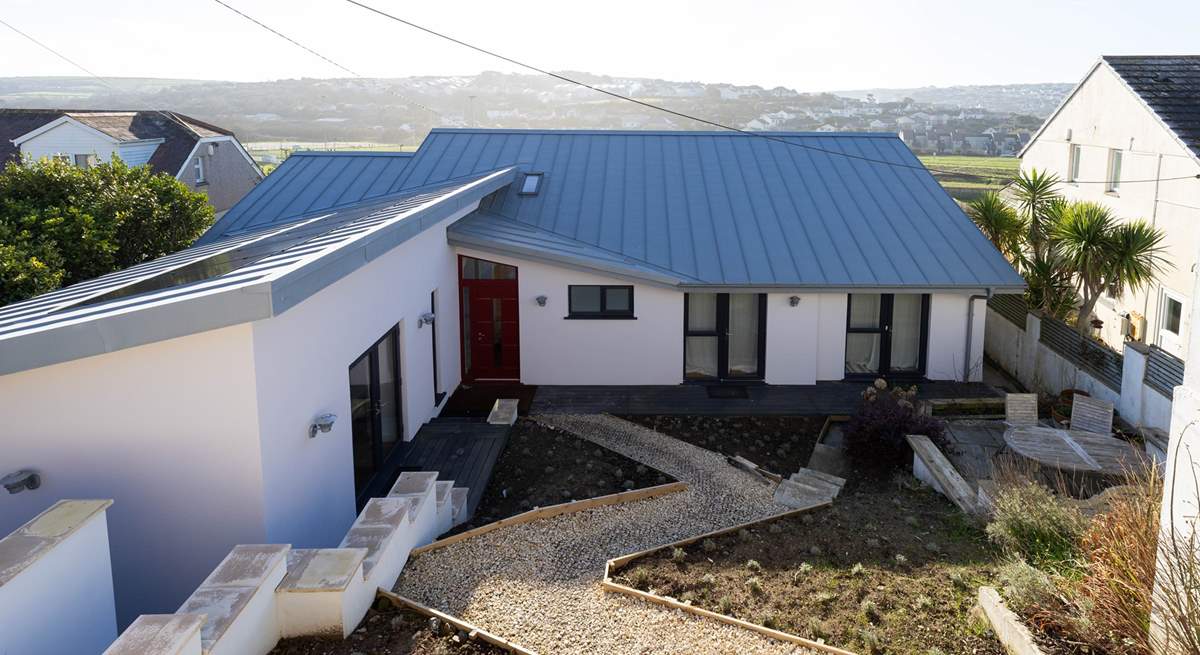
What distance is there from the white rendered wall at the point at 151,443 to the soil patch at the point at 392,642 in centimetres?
162

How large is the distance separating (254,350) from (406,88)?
81.5 metres

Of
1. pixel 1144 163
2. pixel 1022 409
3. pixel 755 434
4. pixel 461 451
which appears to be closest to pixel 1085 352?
pixel 1022 409

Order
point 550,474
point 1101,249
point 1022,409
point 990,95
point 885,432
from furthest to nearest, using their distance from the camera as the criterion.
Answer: point 990,95 → point 1101,249 → point 1022,409 → point 885,432 → point 550,474

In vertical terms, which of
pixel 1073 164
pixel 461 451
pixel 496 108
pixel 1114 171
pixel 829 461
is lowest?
pixel 829 461

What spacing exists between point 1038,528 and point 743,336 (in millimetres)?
8310

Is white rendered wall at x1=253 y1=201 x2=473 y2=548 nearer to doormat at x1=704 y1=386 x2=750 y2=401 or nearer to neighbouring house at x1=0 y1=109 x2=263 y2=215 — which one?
doormat at x1=704 y1=386 x2=750 y2=401

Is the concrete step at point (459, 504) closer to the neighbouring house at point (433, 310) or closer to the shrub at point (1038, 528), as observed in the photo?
the neighbouring house at point (433, 310)

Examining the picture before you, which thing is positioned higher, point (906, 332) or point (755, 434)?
point (906, 332)

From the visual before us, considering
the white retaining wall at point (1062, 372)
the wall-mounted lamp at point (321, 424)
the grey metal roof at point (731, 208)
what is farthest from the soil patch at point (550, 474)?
the white retaining wall at point (1062, 372)

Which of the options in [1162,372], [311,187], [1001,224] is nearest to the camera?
[1162,372]

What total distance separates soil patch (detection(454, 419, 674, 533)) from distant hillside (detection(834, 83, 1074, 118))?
107m

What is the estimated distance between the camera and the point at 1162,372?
12.8 m

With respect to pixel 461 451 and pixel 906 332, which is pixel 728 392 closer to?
pixel 906 332

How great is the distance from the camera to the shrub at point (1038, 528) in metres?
7.46
